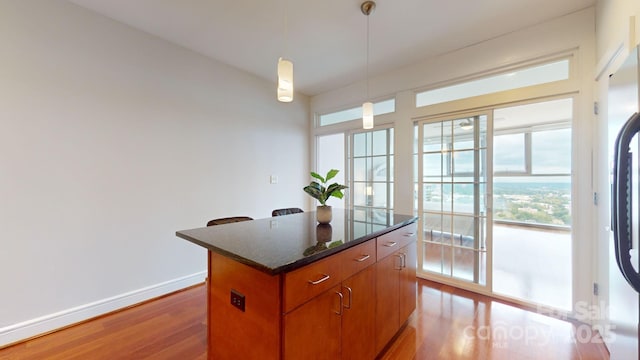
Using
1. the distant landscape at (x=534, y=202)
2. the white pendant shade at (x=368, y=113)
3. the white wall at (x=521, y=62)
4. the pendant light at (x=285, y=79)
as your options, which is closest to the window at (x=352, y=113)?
the white wall at (x=521, y=62)

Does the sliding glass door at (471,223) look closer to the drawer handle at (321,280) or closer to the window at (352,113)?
the window at (352,113)

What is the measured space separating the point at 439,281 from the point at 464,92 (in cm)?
227

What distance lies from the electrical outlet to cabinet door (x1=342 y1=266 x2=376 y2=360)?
0.52 m

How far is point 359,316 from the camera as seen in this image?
145 centimetres

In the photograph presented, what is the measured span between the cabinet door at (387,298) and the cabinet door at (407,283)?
79mm

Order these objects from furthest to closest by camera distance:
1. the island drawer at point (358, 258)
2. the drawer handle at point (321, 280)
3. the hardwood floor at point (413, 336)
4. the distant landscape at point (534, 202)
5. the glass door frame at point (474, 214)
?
the distant landscape at point (534, 202)
the glass door frame at point (474, 214)
the hardwood floor at point (413, 336)
the island drawer at point (358, 258)
the drawer handle at point (321, 280)

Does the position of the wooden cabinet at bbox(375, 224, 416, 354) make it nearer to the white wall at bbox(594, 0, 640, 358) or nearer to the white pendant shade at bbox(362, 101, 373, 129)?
the white pendant shade at bbox(362, 101, 373, 129)

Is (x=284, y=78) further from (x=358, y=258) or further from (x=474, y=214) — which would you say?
(x=474, y=214)

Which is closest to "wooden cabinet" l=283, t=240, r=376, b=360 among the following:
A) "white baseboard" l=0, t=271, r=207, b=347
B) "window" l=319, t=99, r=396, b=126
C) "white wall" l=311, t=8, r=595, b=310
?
"white wall" l=311, t=8, r=595, b=310

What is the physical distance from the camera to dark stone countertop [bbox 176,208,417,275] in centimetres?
105

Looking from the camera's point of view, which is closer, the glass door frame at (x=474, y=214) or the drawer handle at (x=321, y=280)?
the drawer handle at (x=321, y=280)

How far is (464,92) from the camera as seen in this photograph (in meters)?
2.88

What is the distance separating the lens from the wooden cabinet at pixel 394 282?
1.65 m

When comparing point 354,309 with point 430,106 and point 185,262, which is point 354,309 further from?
point 430,106
